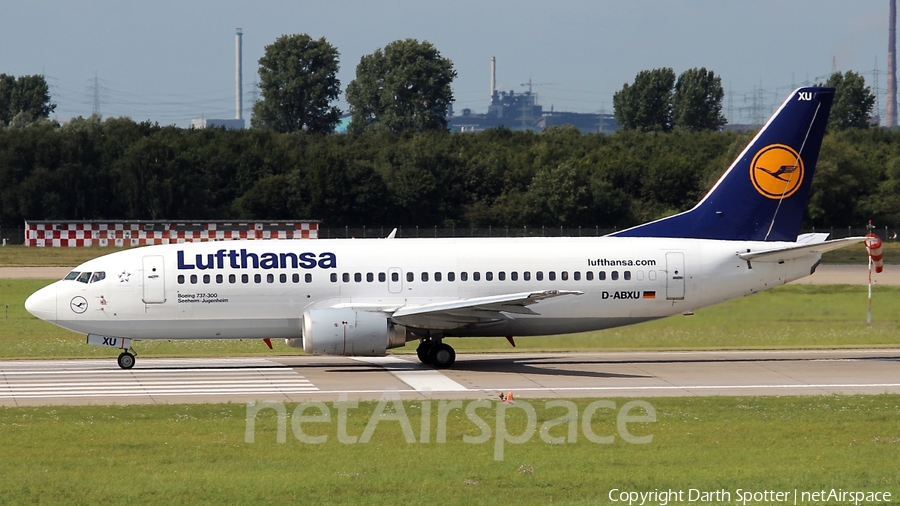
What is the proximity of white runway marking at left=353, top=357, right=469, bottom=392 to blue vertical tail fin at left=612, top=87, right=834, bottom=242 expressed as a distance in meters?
7.30

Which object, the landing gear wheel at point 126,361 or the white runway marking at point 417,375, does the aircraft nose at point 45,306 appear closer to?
the landing gear wheel at point 126,361

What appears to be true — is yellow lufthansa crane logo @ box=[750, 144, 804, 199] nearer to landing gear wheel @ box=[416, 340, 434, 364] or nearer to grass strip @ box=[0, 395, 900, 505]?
landing gear wheel @ box=[416, 340, 434, 364]

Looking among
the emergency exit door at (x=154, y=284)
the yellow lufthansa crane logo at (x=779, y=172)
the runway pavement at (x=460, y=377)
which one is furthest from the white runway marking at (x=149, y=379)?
the yellow lufthansa crane logo at (x=779, y=172)

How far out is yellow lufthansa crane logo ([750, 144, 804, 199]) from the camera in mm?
32062

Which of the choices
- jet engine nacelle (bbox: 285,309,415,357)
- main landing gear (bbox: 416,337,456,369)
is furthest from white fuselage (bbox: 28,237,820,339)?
jet engine nacelle (bbox: 285,309,415,357)

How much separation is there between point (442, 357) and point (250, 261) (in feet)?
18.7

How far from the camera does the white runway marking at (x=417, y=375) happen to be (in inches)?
1021

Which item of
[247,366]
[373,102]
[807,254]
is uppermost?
[373,102]

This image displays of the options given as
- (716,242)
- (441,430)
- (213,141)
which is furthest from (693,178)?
(441,430)

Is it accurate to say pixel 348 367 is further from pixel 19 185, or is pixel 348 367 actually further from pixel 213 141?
pixel 213 141

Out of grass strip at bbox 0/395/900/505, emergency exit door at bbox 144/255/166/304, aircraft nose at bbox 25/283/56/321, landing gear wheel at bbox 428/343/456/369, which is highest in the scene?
emergency exit door at bbox 144/255/166/304

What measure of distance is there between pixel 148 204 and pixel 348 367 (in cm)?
6434

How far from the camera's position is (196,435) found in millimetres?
19203

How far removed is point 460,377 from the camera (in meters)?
27.9
